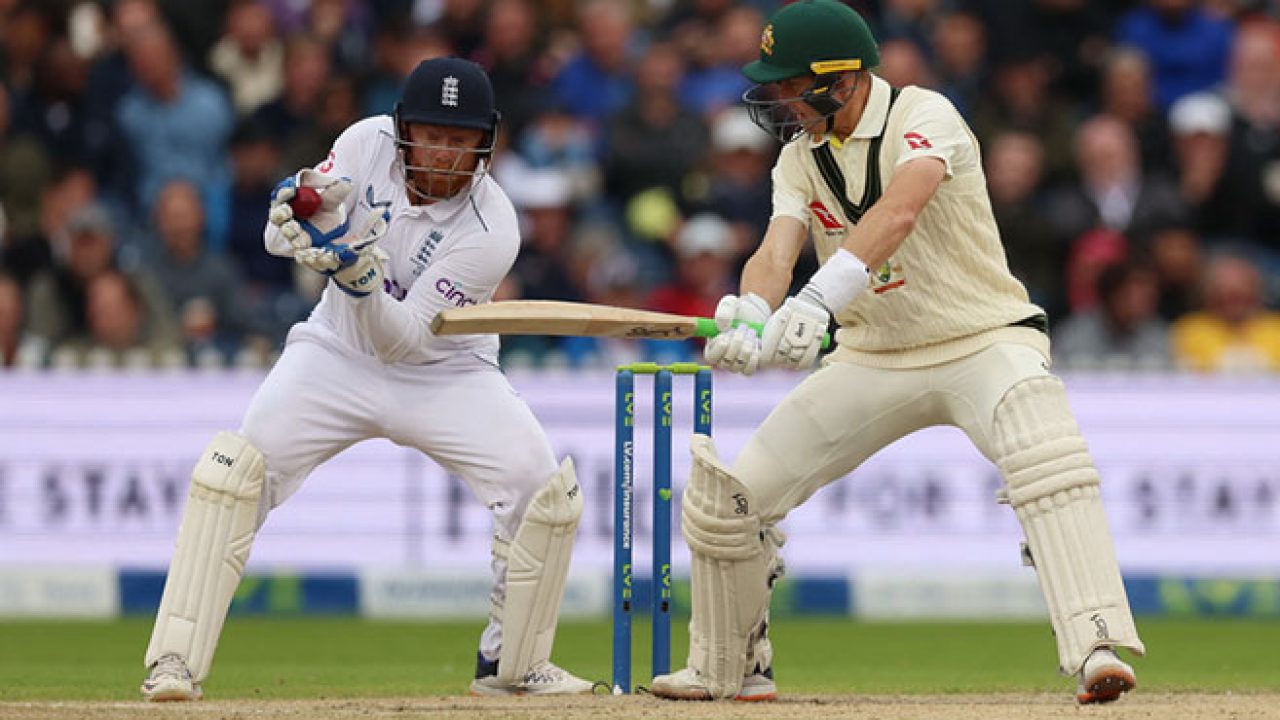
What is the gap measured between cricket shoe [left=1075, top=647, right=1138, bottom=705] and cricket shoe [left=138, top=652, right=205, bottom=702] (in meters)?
2.50

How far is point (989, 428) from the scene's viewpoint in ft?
20.4

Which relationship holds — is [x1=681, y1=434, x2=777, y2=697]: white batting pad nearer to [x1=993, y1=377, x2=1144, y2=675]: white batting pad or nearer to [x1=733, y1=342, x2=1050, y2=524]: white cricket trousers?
[x1=733, y1=342, x2=1050, y2=524]: white cricket trousers

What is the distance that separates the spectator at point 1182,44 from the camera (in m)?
12.8

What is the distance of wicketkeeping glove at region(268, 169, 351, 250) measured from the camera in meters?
6.07

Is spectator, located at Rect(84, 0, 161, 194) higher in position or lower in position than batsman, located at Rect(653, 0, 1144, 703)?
higher

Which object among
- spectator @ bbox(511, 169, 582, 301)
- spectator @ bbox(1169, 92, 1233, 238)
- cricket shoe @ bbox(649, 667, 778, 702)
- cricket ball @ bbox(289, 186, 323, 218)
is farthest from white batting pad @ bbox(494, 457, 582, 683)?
spectator @ bbox(1169, 92, 1233, 238)

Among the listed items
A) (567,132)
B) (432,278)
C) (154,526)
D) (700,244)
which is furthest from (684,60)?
(432,278)

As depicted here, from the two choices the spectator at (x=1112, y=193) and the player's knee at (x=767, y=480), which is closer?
the player's knee at (x=767, y=480)

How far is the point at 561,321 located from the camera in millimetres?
6098

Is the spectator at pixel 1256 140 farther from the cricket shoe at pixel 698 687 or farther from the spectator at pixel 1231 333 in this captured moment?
the cricket shoe at pixel 698 687

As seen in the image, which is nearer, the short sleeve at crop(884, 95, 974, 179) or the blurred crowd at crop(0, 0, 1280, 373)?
the short sleeve at crop(884, 95, 974, 179)

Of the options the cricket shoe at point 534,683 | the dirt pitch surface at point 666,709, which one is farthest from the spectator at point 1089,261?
the cricket shoe at point 534,683

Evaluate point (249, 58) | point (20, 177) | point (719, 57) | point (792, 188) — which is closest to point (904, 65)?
point (719, 57)

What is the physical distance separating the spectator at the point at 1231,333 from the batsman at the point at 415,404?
16.1 feet
